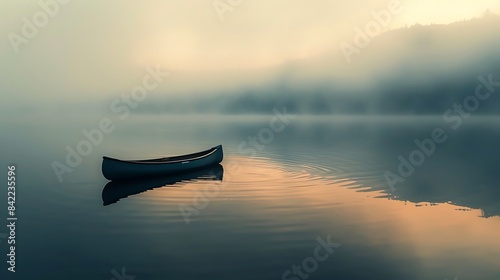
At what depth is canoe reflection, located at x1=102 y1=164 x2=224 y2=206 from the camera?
34.8 m

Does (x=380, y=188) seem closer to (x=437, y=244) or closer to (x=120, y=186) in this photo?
(x=437, y=244)

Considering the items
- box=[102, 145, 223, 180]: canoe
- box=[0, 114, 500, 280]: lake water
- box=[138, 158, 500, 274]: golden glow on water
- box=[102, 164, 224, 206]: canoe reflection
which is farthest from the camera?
box=[102, 145, 223, 180]: canoe

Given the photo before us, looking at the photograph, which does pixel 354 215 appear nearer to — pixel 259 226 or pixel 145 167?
pixel 259 226

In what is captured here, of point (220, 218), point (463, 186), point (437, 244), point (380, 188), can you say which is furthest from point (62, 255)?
point (463, 186)

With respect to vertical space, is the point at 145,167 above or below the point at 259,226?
above

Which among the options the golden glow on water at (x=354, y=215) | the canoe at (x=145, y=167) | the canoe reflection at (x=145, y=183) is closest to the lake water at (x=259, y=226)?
the golden glow on water at (x=354, y=215)

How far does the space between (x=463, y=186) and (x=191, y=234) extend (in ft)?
107

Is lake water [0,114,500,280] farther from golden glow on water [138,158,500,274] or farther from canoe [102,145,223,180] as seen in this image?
canoe [102,145,223,180]

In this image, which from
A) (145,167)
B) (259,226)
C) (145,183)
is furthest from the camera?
(145,167)

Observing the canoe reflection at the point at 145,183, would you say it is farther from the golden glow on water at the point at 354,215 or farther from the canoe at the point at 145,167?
the golden glow on water at the point at 354,215

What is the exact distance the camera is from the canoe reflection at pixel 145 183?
3481 cm

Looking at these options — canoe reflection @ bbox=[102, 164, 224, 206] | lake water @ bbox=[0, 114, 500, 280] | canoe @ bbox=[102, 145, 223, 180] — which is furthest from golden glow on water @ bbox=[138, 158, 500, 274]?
canoe @ bbox=[102, 145, 223, 180]

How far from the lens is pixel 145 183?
3988 centimetres

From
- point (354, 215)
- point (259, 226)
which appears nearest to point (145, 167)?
point (259, 226)
